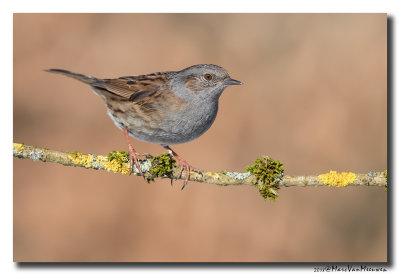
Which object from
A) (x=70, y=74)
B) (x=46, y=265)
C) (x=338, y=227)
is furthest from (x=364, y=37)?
(x=46, y=265)

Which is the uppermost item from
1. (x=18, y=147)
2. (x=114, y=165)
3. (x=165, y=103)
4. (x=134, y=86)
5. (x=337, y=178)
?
(x=134, y=86)

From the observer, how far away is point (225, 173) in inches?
144

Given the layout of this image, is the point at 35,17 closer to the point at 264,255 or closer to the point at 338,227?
the point at 264,255

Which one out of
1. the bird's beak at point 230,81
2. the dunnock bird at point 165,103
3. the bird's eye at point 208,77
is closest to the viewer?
the dunnock bird at point 165,103

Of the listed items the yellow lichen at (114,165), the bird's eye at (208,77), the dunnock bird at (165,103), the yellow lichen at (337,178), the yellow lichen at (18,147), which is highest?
the bird's eye at (208,77)

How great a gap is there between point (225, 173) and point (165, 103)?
97 centimetres

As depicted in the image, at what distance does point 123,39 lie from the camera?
7125 mm

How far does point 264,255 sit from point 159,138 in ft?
11.6

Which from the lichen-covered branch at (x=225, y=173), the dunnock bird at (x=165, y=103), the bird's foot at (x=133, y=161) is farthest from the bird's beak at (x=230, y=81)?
the bird's foot at (x=133, y=161)

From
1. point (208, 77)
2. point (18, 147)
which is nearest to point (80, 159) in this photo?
point (18, 147)

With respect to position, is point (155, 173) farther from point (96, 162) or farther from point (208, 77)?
point (208, 77)

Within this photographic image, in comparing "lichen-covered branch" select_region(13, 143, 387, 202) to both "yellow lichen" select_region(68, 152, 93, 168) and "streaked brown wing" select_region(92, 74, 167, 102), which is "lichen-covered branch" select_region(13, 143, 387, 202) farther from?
"streaked brown wing" select_region(92, 74, 167, 102)

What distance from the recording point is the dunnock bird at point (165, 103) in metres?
4.01

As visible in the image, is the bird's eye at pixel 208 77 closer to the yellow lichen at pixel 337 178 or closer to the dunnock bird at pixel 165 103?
the dunnock bird at pixel 165 103
